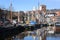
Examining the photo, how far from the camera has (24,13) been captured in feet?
322

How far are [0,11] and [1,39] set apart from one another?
43606 millimetres

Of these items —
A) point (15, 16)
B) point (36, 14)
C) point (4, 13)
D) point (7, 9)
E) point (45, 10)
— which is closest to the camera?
point (4, 13)

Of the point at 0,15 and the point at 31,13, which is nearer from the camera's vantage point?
the point at 0,15

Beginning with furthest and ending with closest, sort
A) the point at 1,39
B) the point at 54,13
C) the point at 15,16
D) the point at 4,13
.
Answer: the point at 54,13
the point at 15,16
the point at 4,13
the point at 1,39

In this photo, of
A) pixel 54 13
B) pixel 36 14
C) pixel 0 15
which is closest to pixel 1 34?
pixel 0 15

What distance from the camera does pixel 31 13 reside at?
95500 mm

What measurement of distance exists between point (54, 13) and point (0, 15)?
69950 mm

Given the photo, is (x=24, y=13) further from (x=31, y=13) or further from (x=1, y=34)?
(x=1, y=34)

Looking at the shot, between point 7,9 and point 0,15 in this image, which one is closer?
point 0,15

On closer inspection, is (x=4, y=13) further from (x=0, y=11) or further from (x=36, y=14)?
(x=36, y=14)

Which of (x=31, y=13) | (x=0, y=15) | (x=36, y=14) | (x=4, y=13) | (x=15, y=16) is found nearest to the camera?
(x=0, y=15)

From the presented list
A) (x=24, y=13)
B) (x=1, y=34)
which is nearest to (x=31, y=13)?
(x=24, y=13)

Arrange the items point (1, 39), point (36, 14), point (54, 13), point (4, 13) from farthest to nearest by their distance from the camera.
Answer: point (54, 13) < point (36, 14) < point (4, 13) < point (1, 39)

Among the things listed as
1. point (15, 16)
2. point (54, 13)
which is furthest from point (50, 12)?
point (15, 16)
